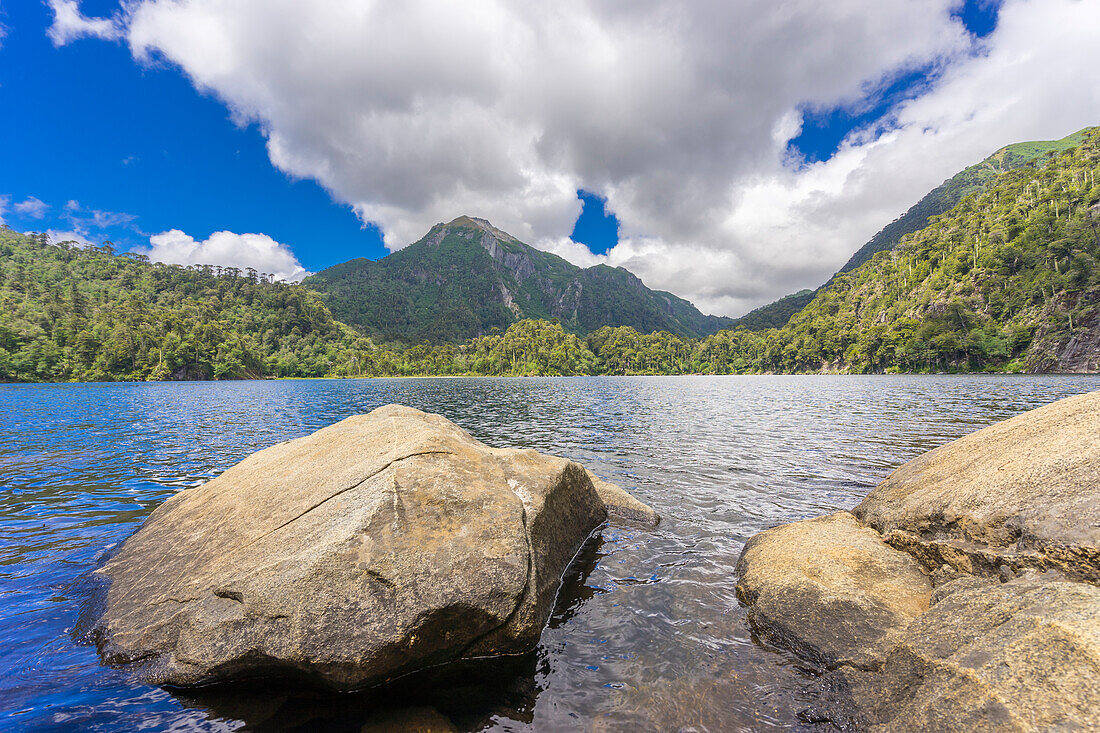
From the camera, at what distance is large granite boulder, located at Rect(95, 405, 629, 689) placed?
17.6ft

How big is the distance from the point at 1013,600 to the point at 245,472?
12.7 m

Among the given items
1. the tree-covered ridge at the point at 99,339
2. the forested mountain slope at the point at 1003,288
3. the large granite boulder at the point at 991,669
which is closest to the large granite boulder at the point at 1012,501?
the large granite boulder at the point at 991,669

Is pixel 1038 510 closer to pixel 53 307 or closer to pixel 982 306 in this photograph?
pixel 982 306

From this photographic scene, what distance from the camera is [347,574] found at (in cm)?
559

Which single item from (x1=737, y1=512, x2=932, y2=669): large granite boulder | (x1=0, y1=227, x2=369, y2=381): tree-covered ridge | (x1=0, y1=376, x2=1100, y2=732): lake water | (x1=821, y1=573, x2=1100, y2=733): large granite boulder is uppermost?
(x1=0, y1=227, x2=369, y2=381): tree-covered ridge

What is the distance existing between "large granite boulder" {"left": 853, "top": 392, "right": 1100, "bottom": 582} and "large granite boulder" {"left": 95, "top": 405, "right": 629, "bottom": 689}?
620cm

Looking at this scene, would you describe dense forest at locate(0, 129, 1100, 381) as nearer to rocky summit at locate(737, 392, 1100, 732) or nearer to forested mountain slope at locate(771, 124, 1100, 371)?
forested mountain slope at locate(771, 124, 1100, 371)

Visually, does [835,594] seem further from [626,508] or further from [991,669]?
[626,508]

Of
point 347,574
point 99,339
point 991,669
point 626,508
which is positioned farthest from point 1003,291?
point 99,339

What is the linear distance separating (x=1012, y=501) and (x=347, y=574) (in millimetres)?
9141

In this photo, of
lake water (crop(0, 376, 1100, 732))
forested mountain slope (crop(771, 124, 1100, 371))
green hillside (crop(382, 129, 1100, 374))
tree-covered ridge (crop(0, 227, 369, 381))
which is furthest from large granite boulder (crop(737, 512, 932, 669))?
tree-covered ridge (crop(0, 227, 369, 381))

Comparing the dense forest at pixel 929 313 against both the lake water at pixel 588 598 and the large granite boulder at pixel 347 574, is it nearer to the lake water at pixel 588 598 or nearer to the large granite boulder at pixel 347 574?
the lake water at pixel 588 598

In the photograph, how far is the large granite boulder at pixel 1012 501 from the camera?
16.3ft

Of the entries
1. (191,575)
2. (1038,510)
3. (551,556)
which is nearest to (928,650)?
(1038,510)
